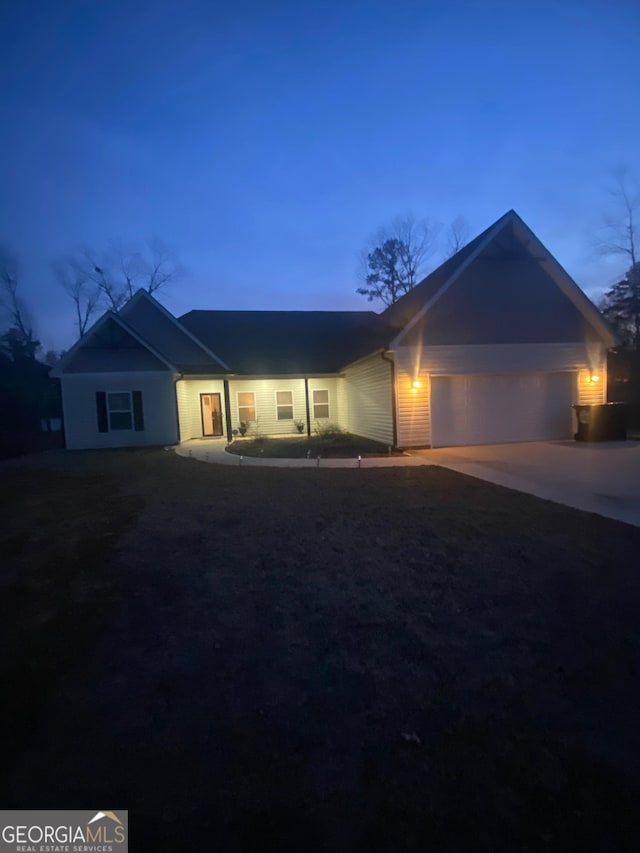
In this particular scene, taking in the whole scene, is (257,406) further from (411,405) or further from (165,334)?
(411,405)

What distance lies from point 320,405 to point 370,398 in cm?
450

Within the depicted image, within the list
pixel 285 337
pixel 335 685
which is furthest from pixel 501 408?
pixel 335 685

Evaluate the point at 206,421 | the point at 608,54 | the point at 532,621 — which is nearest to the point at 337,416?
the point at 206,421

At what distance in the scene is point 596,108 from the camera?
67.1ft

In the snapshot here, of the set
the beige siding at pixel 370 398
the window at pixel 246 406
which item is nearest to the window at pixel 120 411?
the window at pixel 246 406

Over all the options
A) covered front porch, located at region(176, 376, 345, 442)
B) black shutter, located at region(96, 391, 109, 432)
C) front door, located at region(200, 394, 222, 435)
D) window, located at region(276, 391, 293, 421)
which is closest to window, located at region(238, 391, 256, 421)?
covered front porch, located at region(176, 376, 345, 442)

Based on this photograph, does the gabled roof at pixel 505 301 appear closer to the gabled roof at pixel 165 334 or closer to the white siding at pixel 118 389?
the gabled roof at pixel 165 334

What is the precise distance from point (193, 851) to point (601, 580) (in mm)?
3644

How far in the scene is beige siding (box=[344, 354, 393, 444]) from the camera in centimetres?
1316

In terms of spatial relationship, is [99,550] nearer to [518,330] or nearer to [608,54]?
[518,330]

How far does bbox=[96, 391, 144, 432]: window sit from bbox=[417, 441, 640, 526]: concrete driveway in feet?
33.4

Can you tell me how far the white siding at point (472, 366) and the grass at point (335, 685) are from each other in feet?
24.4

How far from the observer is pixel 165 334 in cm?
1755

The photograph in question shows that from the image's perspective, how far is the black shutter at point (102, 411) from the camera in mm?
15453
